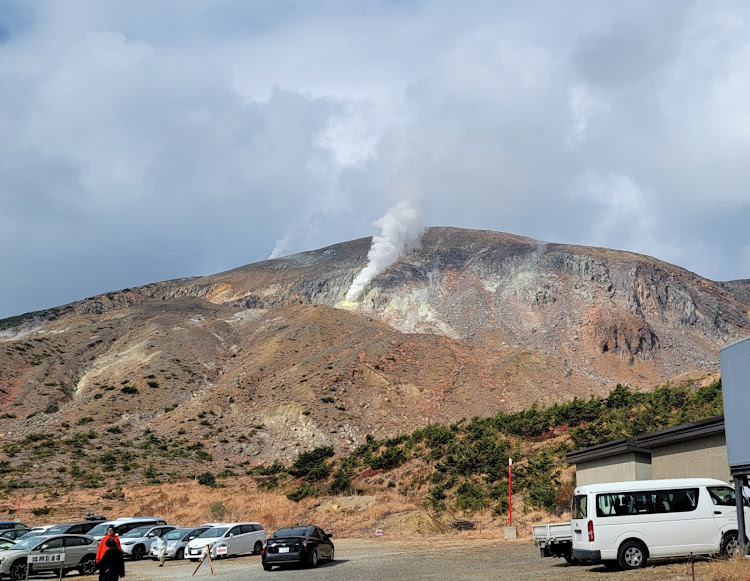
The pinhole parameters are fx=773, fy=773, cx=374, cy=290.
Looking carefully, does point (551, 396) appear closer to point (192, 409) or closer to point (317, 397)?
point (317, 397)

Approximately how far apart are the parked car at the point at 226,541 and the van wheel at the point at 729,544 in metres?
16.7

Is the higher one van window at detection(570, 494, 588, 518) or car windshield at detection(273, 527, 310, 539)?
van window at detection(570, 494, 588, 518)

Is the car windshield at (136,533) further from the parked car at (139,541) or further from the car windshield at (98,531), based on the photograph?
the car windshield at (98,531)

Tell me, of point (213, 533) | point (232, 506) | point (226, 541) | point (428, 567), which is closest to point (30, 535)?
point (213, 533)

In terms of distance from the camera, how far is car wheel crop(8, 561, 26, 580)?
22.4m

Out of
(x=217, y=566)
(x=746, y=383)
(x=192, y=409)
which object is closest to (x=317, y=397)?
(x=192, y=409)

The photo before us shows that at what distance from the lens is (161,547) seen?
29141mm

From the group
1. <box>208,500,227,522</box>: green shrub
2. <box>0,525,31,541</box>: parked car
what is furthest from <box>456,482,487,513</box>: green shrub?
<box>0,525,31,541</box>: parked car

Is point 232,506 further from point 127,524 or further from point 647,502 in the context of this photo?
point 647,502

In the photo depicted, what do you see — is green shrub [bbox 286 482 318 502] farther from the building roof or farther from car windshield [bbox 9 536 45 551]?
car windshield [bbox 9 536 45 551]

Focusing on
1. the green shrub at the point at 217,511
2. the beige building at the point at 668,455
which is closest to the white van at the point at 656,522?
the beige building at the point at 668,455

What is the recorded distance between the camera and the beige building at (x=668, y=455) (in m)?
22.1

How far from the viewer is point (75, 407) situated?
83.5m

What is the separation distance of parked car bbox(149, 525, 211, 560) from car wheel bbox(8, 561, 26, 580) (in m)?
6.92
